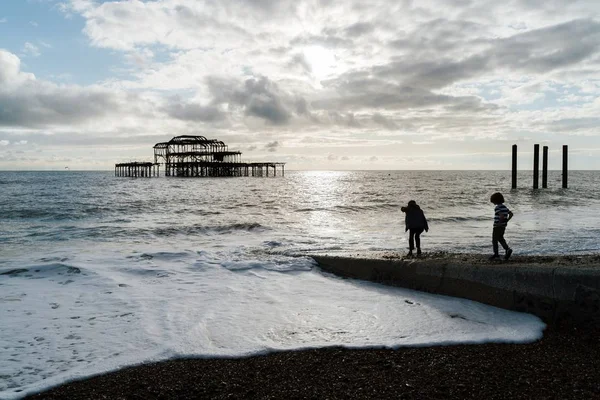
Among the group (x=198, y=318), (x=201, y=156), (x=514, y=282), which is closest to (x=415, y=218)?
(x=514, y=282)

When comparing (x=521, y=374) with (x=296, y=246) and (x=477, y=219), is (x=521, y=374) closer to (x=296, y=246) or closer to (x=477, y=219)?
(x=296, y=246)

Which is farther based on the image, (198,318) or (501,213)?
(501,213)

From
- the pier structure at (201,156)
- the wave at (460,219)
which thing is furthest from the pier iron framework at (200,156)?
the wave at (460,219)

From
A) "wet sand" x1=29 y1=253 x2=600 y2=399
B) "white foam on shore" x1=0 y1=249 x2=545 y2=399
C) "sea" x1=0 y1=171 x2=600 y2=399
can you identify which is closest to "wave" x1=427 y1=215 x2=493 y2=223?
"sea" x1=0 y1=171 x2=600 y2=399

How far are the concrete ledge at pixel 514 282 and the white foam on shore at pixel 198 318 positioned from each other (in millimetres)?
266

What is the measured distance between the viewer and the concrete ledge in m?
5.98

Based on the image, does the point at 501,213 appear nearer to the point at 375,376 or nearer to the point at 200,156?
the point at 375,376

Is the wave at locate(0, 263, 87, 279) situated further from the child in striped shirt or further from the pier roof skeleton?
the pier roof skeleton

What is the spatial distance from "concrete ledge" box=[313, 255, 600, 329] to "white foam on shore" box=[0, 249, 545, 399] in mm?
266

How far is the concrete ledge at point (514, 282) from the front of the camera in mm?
5977

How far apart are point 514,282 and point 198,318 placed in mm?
4701

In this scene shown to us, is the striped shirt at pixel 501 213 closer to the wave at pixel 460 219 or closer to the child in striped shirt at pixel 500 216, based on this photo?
the child in striped shirt at pixel 500 216

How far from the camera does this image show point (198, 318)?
6566 millimetres

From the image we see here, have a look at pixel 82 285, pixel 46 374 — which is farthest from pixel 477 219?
pixel 46 374
